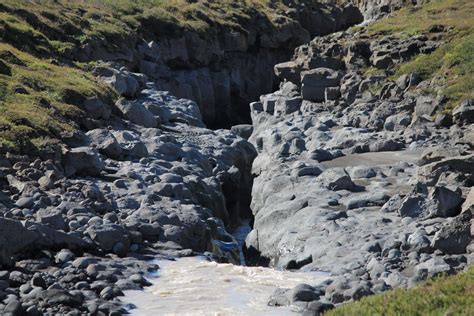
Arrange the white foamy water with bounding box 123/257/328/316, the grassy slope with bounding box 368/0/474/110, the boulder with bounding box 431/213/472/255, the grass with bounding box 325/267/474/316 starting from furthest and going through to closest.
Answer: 1. the grassy slope with bounding box 368/0/474/110
2. the boulder with bounding box 431/213/472/255
3. the white foamy water with bounding box 123/257/328/316
4. the grass with bounding box 325/267/474/316

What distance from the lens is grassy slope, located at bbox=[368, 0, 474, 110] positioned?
49.8 m

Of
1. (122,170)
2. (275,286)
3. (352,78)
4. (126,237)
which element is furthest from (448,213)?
(352,78)

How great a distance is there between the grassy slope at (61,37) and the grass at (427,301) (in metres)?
20.0

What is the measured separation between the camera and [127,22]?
71.3 meters

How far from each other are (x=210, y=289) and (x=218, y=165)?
2163 cm

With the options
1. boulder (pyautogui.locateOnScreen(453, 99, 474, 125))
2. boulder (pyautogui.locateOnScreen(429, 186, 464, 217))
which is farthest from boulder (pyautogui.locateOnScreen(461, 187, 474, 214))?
boulder (pyautogui.locateOnScreen(453, 99, 474, 125))

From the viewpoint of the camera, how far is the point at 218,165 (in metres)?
42.1

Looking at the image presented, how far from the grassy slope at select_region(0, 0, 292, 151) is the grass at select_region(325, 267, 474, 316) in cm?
2005

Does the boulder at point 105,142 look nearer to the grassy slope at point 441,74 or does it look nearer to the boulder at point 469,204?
the boulder at point 469,204

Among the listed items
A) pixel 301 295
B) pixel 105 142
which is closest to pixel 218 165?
pixel 105 142

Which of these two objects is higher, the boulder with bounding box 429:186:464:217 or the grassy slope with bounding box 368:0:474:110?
the grassy slope with bounding box 368:0:474:110

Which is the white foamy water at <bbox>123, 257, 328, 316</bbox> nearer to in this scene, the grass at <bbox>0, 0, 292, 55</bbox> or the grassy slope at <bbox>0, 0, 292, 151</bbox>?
the grassy slope at <bbox>0, 0, 292, 151</bbox>

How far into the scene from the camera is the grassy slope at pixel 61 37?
35.6m

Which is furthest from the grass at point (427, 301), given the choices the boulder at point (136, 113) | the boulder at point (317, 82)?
the boulder at point (317, 82)
